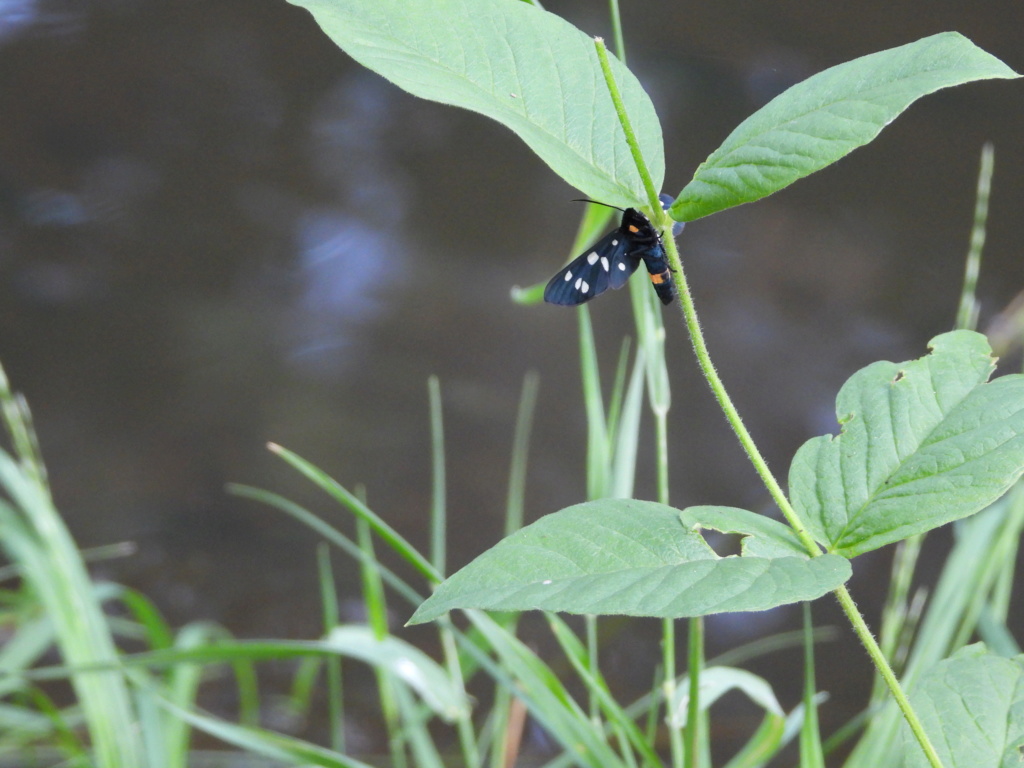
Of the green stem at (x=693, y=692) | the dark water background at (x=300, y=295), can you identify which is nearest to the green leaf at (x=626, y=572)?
the green stem at (x=693, y=692)

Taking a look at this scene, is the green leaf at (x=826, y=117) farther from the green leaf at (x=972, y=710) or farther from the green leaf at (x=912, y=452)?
the green leaf at (x=972, y=710)

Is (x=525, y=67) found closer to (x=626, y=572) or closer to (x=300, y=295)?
(x=626, y=572)

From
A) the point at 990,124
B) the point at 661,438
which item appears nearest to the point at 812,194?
the point at 990,124

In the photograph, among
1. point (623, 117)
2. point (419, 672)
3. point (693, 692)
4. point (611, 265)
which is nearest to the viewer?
point (623, 117)

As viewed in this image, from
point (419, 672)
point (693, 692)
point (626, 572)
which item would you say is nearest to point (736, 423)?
point (626, 572)

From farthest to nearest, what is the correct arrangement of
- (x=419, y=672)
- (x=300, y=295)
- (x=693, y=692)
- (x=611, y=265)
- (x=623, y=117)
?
(x=300, y=295) < (x=419, y=672) < (x=693, y=692) < (x=611, y=265) < (x=623, y=117)

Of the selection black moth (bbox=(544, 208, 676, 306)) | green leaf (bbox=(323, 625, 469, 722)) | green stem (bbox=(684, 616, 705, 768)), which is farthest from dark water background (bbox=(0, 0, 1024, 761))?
black moth (bbox=(544, 208, 676, 306))
